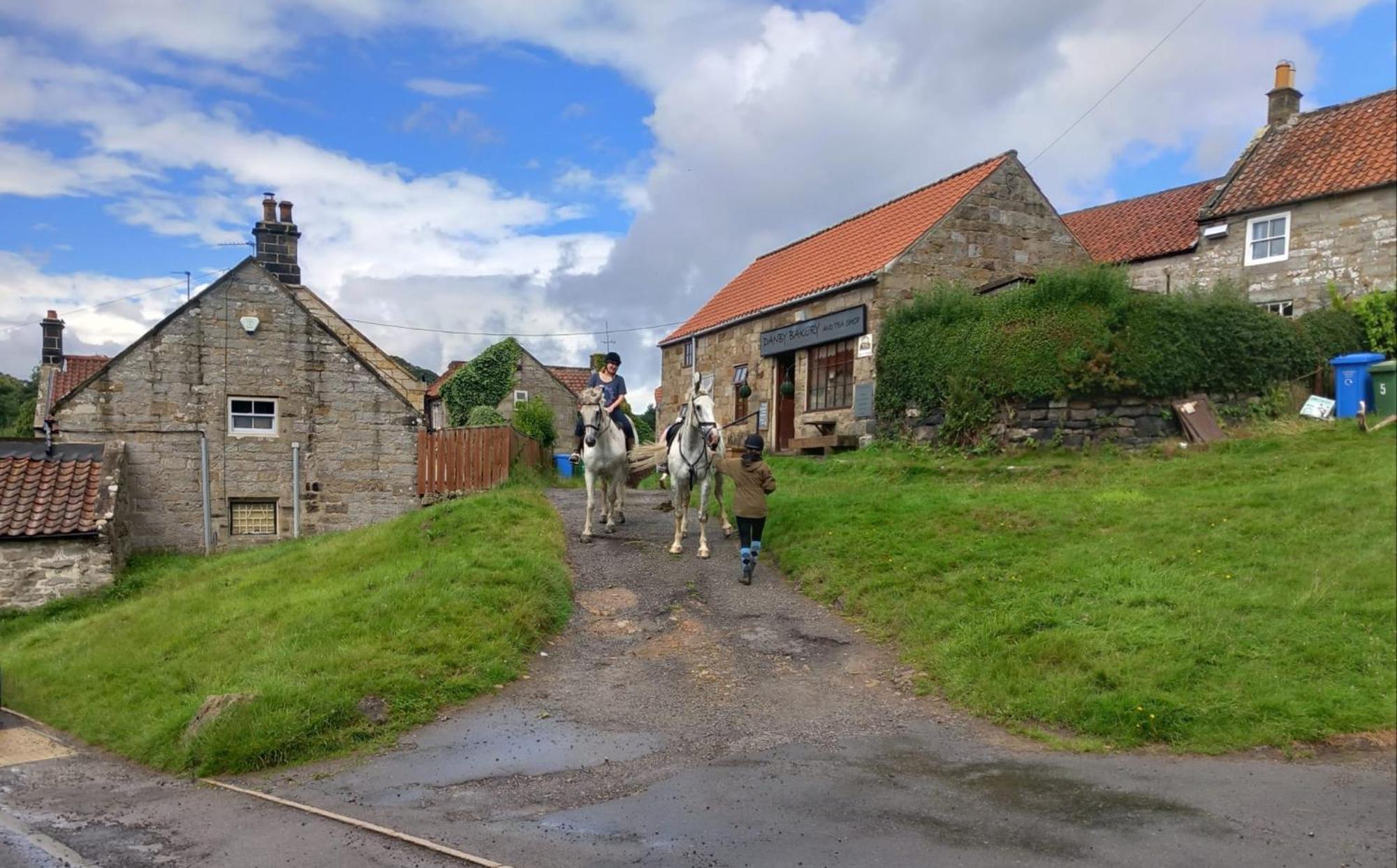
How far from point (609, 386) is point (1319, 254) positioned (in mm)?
16565

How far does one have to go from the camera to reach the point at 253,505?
2250cm

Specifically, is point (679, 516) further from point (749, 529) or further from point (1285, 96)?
point (1285, 96)

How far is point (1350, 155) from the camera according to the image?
21.3 m

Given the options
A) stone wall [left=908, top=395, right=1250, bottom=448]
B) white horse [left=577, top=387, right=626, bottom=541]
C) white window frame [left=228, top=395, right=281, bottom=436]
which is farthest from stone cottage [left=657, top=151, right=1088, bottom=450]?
white window frame [left=228, top=395, right=281, bottom=436]

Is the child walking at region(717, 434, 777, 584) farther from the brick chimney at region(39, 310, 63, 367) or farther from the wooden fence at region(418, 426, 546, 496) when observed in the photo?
the brick chimney at region(39, 310, 63, 367)

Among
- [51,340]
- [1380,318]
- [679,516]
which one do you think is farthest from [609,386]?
[51,340]

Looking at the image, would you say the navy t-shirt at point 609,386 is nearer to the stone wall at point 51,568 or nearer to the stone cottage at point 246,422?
the stone cottage at point 246,422

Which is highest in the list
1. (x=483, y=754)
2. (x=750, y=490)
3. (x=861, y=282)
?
(x=861, y=282)

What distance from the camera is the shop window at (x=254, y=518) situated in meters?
22.4

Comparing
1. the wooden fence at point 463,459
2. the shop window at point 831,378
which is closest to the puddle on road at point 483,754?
the wooden fence at point 463,459

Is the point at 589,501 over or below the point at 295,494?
over

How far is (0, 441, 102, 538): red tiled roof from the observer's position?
60.5ft

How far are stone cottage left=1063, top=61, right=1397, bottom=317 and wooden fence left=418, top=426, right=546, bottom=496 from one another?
1487 centimetres

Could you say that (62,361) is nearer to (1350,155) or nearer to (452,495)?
(452,495)
